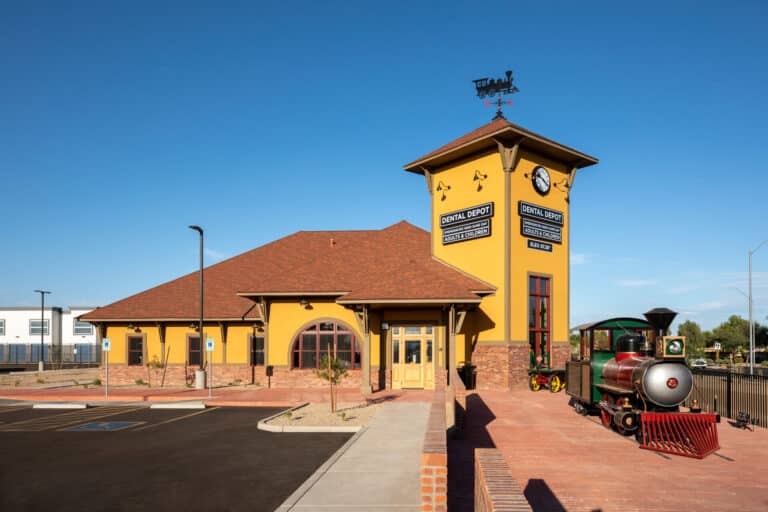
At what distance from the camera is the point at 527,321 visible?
78.6ft

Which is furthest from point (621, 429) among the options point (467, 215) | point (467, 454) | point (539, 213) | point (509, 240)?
point (467, 215)

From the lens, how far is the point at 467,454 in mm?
11758

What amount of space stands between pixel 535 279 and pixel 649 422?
1241 centimetres

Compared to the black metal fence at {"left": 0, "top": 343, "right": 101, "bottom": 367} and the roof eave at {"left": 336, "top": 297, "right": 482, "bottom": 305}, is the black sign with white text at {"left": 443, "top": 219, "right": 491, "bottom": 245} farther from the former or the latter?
the black metal fence at {"left": 0, "top": 343, "right": 101, "bottom": 367}

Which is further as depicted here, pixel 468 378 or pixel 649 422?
pixel 468 378

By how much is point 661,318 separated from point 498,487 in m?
10.7

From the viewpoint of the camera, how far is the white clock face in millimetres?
24839

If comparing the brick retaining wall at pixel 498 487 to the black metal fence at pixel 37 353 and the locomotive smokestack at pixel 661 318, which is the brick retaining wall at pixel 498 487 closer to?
the locomotive smokestack at pixel 661 318

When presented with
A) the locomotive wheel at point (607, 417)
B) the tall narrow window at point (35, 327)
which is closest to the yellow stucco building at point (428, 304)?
the locomotive wheel at point (607, 417)

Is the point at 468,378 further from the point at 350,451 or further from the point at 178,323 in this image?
the point at 178,323

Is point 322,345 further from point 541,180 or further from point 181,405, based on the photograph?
point 541,180

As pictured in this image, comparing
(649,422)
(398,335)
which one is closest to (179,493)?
(649,422)

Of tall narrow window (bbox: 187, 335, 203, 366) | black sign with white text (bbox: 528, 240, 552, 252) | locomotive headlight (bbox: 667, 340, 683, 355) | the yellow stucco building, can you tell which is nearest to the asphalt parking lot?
the yellow stucco building

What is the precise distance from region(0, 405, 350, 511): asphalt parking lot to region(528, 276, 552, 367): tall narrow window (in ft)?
41.7
